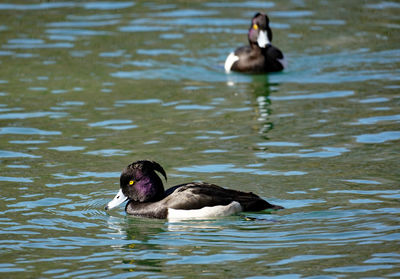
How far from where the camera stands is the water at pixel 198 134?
29.7ft

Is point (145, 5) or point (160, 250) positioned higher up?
point (145, 5)

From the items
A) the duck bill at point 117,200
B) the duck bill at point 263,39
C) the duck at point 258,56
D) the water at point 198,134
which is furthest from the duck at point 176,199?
the duck bill at point 263,39

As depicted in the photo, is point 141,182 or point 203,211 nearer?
point 203,211

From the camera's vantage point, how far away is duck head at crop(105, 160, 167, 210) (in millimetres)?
10469

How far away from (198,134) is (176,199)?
354cm

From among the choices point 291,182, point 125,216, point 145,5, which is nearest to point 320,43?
point 145,5

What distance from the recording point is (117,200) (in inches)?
414

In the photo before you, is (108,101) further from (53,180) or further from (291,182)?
(291,182)

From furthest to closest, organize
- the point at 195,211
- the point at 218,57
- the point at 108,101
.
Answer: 1. the point at 218,57
2. the point at 108,101
3. the point at 195,211

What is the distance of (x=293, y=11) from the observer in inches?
891

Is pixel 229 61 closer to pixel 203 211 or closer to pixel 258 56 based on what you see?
pixel 258 56

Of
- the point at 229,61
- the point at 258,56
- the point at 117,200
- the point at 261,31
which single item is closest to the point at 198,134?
the point at 117,200

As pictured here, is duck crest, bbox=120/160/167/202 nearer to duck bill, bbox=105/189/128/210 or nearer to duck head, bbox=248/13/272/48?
duck bill, bbox=105/189/128/210

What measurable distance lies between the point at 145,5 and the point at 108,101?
8.18 metres
